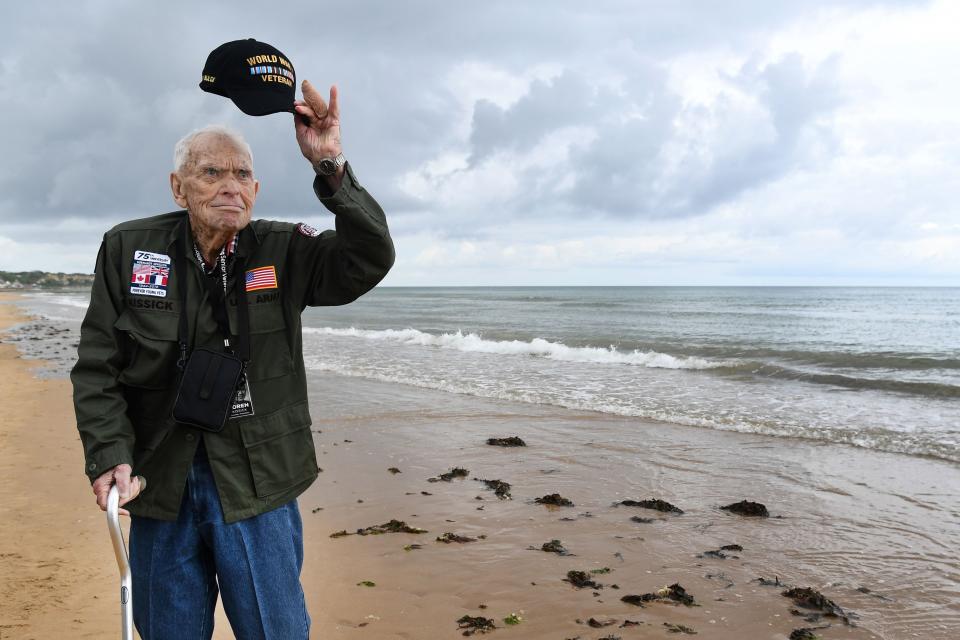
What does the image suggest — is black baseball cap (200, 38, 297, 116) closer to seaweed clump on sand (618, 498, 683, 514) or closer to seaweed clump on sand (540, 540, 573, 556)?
seaweed clump on sand (540, 540, 573, 556)

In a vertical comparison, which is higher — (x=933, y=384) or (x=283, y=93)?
(x=283, y=93)

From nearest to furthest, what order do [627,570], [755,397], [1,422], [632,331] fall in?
[627,570] < [1,422] < [755,397] < [632,331]

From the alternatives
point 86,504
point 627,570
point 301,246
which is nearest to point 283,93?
point 301,246

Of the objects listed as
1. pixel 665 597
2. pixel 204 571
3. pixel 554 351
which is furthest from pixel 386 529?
pixel 554 351

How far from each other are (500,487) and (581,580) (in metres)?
2.09

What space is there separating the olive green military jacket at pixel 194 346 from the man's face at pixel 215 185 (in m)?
0.08

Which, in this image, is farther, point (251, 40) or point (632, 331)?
point (632, 331)

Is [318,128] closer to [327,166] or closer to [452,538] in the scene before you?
[327,166]

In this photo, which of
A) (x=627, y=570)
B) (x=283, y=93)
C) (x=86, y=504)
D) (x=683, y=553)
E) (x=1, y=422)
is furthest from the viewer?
(x=1, y=422)

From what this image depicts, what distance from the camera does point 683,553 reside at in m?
4.81

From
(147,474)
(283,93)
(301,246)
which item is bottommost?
(147,474)

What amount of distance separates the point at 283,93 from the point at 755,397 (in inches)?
469

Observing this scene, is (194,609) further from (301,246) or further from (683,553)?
(683,553)

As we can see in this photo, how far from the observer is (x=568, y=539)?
16.6 feet
